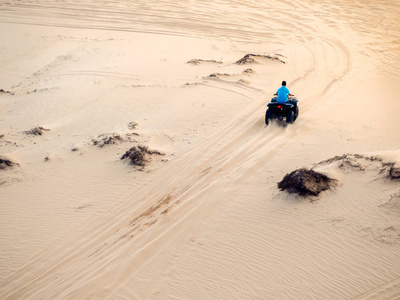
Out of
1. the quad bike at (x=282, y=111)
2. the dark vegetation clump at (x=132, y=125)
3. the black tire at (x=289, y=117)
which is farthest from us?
the dark vegetation clump at (x=132, y=125)

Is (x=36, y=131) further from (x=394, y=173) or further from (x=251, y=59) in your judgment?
(x=394, y=173)

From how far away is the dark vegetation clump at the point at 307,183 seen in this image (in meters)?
6.99

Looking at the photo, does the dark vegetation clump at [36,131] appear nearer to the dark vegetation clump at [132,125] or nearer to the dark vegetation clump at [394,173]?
the dark vegetation clump at [132,125]

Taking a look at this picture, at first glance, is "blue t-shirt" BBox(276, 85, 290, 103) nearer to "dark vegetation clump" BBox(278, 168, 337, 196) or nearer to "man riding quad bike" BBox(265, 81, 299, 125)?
"man riding quad bike" BBox(265, 81, 299, 125)

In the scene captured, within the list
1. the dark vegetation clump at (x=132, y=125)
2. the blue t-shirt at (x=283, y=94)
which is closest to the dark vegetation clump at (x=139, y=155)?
the dark vegetation clump at (x=132, y=125)

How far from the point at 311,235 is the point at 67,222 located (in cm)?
508

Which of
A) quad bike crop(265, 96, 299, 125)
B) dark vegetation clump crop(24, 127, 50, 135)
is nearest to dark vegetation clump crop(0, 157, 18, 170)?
dark vegetation clump crop(24, 127, 50, 135)

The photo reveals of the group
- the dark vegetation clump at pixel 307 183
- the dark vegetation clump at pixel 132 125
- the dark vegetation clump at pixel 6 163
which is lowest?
the dark vegetation clump at pixel 6 163

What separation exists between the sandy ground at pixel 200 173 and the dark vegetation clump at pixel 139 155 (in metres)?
0.17

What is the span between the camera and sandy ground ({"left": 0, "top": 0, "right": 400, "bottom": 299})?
5.77 m

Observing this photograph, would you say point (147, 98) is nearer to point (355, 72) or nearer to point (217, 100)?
point (217, 100)

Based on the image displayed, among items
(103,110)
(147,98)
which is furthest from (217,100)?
(103,110)

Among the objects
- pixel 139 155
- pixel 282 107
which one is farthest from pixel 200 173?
pixel 282 107

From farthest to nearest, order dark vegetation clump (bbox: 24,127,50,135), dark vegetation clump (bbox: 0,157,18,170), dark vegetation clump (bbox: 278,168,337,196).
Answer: dark vegetation clump (bbox: 24,127,50,135) < dark vegetation clump (bbox: 0,157,18,170) < dark vegetation clump (bbox: 278,168,337,196)
